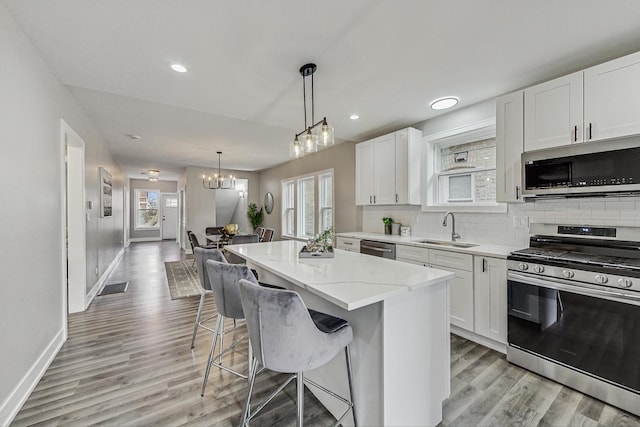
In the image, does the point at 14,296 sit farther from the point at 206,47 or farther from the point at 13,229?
the point at 206,47

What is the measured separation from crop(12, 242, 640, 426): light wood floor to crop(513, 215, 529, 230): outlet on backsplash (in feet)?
4.05

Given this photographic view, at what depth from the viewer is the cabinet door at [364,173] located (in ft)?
13.6

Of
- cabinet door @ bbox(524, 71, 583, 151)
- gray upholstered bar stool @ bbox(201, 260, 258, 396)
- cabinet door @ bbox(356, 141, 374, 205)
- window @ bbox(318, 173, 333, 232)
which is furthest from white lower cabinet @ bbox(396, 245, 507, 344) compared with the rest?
window @ bbox(318, 173, 333, 232)

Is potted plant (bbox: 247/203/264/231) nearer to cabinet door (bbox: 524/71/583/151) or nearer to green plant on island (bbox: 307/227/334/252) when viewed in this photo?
green plant on island (bbox: 307/227/334/252)

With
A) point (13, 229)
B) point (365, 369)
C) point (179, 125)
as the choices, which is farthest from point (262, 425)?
point (179, 125)

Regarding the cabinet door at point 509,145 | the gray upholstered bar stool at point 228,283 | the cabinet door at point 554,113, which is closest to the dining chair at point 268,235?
the gray upholstered bar stool at point 228,283

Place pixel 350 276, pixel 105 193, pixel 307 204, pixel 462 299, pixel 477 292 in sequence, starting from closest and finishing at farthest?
pixel 350 276
pixel 477 292
pixel 462 299
pixel 105 193
pixel 307 204

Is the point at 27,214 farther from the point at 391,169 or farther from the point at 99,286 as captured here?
the point at 391,169

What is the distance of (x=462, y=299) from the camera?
2.71 m

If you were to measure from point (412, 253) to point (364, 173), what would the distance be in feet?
5.14

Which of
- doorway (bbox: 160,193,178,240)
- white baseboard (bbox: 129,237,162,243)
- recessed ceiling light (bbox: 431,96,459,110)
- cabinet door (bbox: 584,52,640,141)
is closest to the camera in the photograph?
cabinet door (bbox: 584,52,640,141)

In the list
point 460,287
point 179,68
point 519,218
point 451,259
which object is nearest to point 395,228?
point 451,259

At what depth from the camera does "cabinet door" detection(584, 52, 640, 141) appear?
77.0 inches

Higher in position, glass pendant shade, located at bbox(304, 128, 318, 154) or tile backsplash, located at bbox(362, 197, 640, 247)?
glass pendant shade, located at bbox(304, 128, 318, 154)
